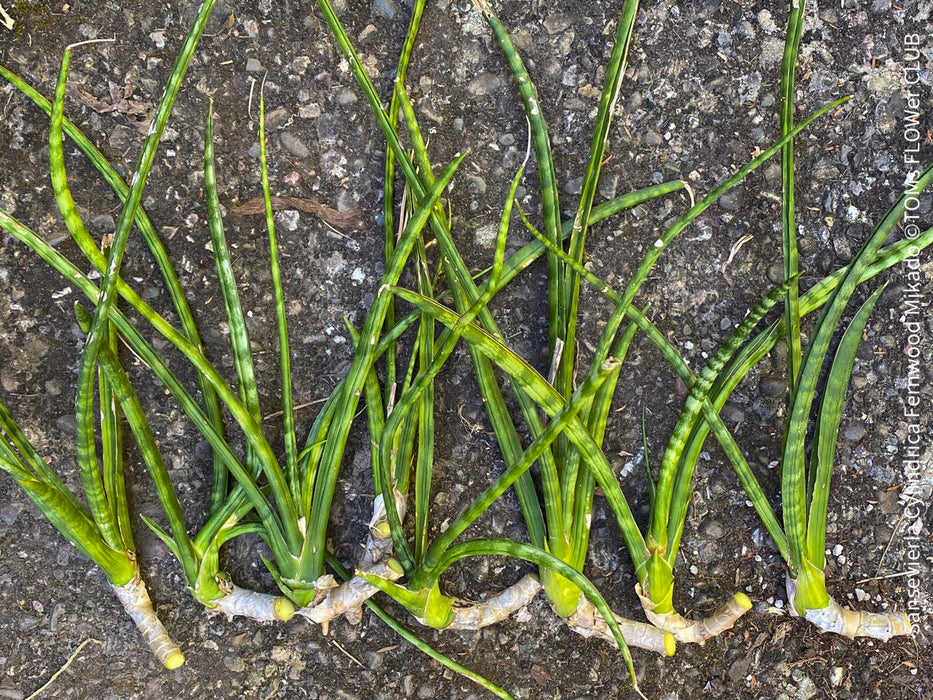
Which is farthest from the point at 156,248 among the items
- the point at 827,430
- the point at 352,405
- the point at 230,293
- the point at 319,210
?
the point at 827,430

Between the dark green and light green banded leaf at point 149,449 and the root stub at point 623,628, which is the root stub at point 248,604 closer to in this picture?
the dark green and light green banded leaf at point 149,449

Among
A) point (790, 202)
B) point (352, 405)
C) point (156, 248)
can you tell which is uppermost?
point (790, 202)

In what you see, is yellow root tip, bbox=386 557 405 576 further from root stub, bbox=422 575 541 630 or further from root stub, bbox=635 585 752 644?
root stub, bbox=635 585 752 644

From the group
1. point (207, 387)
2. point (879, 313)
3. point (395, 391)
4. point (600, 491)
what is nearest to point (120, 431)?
point (207, 387)

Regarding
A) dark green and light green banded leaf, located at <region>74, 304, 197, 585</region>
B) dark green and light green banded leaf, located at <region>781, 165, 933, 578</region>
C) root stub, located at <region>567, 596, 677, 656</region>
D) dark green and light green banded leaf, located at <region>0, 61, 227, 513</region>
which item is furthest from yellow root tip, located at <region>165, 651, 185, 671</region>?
dark green and light green banded leaf, located at <region>781, 165, 933, 578</region>

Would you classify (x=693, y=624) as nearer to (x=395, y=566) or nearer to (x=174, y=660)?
(x=395, y=566)

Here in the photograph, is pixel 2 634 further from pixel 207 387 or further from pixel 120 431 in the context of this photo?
pixel 207 387

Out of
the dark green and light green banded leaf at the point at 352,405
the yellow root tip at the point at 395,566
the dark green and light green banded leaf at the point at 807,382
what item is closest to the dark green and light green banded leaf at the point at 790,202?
the dark green and light green banded leaf at the point at 807,382
